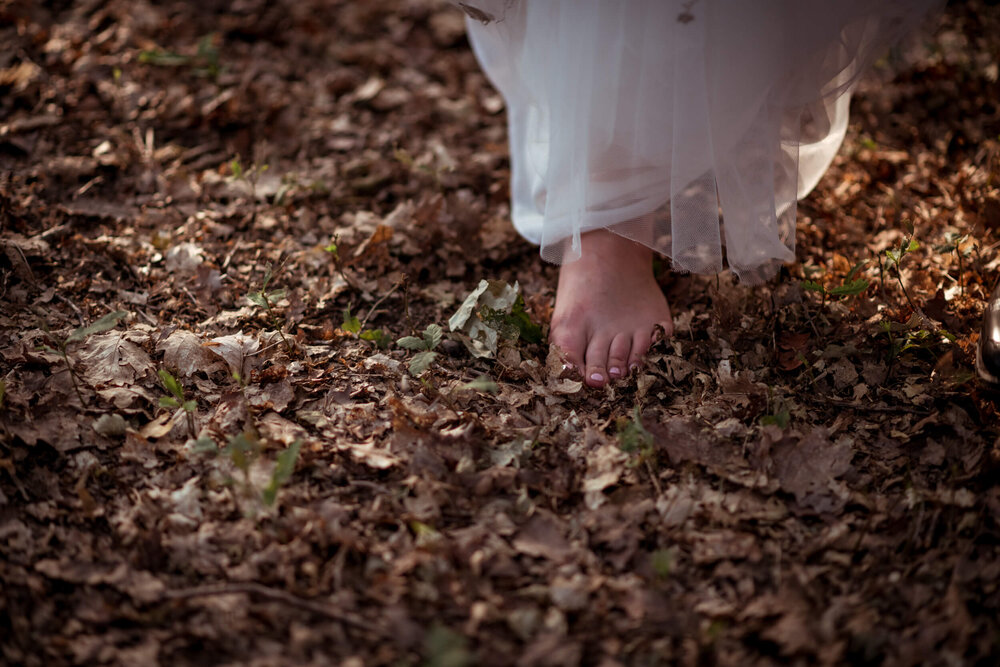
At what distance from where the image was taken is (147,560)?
1201 mm

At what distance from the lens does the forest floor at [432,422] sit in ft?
3.69

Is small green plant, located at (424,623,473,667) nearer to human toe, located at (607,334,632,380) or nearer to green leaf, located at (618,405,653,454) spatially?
green leaf, located at (618,405,653,454)

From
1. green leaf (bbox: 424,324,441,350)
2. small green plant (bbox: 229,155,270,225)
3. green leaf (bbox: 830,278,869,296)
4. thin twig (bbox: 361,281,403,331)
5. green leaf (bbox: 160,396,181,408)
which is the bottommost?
thin twig (bbox: 361,281,403,331)

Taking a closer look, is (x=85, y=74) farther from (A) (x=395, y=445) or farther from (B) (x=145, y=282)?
(A) (x=395, y=445)

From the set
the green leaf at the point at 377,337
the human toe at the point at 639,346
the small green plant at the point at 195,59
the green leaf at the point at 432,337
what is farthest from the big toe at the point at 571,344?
the small green plant at the point at 195,59

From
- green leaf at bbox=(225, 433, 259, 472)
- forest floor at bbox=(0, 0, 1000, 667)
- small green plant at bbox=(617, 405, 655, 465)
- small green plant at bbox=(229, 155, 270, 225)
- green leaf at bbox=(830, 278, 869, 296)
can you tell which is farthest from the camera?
small green plant at bbox=(229, 155, 270, 225)

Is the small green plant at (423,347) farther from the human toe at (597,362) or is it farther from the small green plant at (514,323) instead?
the human toe at (597,362)

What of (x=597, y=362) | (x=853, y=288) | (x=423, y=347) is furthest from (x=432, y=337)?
(x=853, y=288)

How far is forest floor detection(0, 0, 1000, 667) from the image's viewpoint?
3.69 feet

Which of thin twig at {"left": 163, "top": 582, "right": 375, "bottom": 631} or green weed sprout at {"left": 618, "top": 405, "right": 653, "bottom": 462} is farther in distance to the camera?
green weed sprout at {"left": 618, "top": 405, "right": 653, "bottom": 462}

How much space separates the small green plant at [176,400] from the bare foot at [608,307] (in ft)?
2.77

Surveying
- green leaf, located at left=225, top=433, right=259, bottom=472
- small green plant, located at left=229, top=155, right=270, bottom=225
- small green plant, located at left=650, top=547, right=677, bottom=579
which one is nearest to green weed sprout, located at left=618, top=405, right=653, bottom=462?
small green plant, located at left=650, top=547, right=677, bottom=579

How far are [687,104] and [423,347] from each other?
806 mm

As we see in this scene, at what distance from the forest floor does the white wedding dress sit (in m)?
0.24
